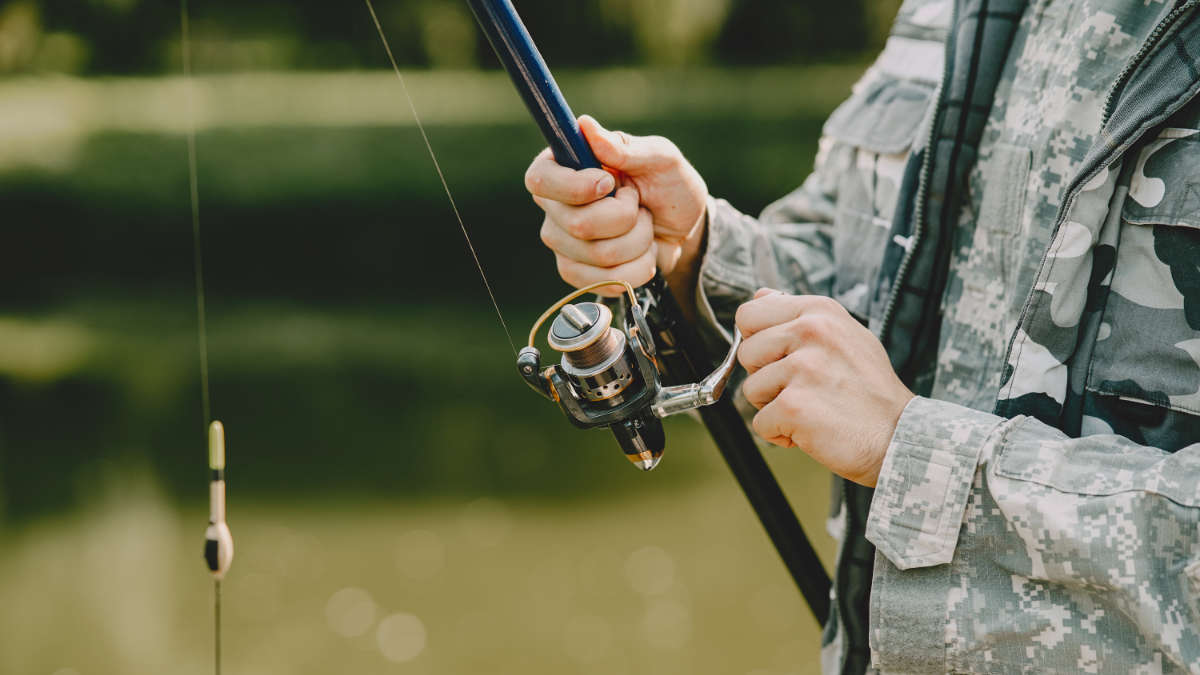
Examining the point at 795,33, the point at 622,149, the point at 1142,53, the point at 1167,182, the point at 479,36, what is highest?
the point at 1142,53

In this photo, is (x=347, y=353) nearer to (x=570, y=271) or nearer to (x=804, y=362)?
(x=570, y=271)

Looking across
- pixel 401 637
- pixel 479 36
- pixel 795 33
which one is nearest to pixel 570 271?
pixel 401 637

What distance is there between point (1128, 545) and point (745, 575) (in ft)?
10.9

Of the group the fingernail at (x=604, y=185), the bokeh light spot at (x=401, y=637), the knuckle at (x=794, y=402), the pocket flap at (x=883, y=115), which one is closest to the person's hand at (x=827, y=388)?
the knuckle at (x=794, y=402)

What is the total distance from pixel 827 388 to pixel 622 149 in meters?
0.41

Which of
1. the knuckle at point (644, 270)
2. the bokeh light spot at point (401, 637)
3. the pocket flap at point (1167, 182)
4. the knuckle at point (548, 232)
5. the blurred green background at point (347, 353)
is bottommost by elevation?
the blurred green background at point (347, 353)

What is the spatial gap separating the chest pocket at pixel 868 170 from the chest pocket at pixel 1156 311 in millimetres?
396

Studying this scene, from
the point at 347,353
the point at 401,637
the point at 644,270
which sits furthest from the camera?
the point at 347,353

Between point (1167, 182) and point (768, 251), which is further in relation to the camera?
point (768, 251)

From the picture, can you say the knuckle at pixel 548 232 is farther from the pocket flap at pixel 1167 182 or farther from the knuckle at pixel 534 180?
the pocket flap at pixel 1167 182

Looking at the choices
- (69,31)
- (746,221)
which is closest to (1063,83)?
(746,221)

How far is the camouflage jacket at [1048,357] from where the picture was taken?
991 mm

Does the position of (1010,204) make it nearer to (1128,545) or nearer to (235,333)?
(1128,545)

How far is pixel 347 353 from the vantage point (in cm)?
640
